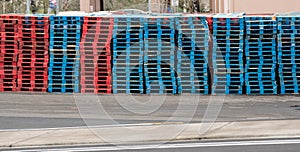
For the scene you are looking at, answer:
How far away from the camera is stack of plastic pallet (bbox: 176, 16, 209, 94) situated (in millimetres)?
27438

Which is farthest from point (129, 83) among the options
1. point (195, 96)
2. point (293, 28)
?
point (293, 28)

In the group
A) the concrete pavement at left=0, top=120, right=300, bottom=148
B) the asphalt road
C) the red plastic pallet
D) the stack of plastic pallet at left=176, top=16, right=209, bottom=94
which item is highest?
the stack of plastic pallet at left=176, top=16, right=209, bottom=94

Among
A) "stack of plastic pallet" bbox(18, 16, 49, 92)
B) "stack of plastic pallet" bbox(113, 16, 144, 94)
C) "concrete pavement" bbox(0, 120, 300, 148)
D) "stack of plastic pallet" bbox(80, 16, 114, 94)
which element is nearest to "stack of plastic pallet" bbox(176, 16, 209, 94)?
"stack of plastic pallet" bbox(113, 16, 144, 94)

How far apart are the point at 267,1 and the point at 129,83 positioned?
1819cm

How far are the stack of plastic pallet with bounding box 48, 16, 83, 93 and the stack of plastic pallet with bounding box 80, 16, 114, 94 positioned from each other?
276 millimetres

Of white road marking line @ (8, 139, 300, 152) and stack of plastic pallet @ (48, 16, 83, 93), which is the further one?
stack of plastic pallet @ (48, 16, 83, 93)

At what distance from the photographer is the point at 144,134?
17.7 m

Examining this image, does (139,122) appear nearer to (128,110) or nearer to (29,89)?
(128,110)

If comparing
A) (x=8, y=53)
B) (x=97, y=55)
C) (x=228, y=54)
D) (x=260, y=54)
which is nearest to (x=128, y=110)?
(x=97, y=55)

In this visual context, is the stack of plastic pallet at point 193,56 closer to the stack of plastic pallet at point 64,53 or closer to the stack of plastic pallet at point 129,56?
the stack of plastic pallet at point 129,56

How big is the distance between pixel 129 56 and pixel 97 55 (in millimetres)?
1236

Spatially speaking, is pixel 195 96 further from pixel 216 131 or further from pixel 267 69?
pixel 216 131

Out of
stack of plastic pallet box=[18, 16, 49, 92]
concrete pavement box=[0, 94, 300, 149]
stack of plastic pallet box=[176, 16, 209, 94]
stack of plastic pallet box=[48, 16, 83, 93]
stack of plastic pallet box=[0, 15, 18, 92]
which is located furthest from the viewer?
stack of plastic pallet box=[0, 15, 18, 92]

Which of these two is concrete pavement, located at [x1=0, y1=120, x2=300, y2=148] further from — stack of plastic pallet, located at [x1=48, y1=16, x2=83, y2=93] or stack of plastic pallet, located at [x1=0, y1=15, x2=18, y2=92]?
stack of plastic pallet, located at [x1=0, y1=15, x2=18, y2=92]
